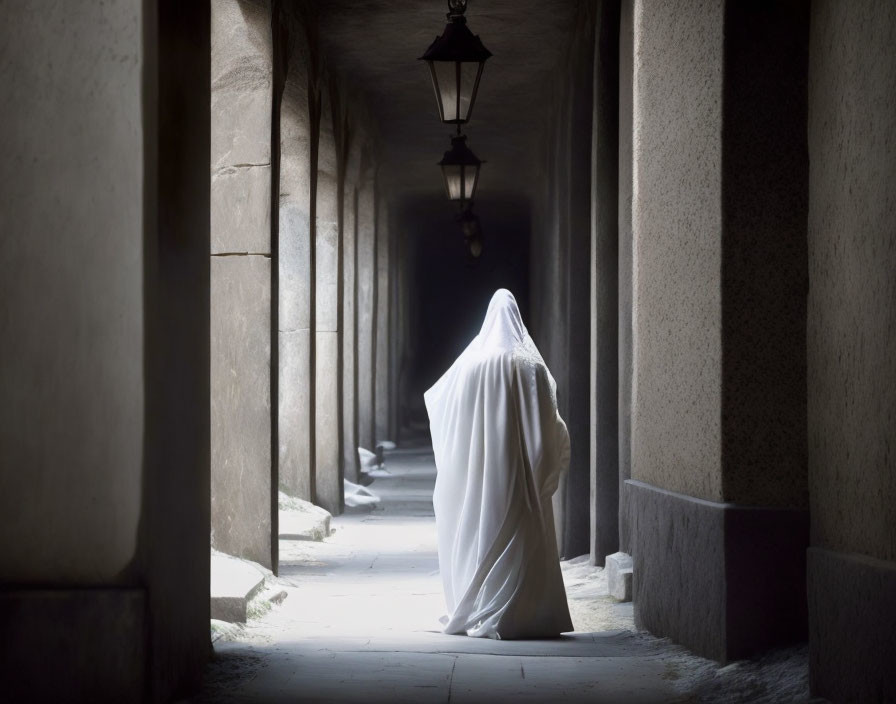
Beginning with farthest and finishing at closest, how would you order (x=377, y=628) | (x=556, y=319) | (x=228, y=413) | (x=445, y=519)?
(x=556, y=319) < (x=228, y=413) < (x=445, y=519) < (x=377, y=628)

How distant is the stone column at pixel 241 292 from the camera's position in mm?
8273

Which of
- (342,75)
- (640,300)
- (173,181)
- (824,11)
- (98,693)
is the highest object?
(342,75)

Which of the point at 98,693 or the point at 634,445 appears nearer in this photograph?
the point at 98,693

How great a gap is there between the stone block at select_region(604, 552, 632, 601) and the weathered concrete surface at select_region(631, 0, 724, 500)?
153 centimetres

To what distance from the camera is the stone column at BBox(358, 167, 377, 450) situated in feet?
57.0

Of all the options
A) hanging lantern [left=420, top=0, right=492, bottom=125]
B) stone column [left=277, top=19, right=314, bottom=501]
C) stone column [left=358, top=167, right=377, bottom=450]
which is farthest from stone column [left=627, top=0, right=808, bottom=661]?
stone column [left=358, top=167, right=377, bottom=450]

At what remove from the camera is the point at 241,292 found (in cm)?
830

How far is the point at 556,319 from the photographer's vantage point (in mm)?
11898

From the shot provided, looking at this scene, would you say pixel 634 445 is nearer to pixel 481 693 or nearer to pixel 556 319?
pixel 481 693

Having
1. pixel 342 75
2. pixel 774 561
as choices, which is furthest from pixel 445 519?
pixel 342 75

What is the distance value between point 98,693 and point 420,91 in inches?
453

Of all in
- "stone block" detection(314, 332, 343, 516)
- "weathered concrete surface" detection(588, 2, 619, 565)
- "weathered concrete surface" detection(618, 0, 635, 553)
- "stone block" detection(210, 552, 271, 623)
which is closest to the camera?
"stone block" detection(210, 552, 271, 623)

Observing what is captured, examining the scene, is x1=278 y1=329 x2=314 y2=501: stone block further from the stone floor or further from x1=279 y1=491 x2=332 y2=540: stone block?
the stone floor

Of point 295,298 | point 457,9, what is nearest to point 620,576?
point 457,9
